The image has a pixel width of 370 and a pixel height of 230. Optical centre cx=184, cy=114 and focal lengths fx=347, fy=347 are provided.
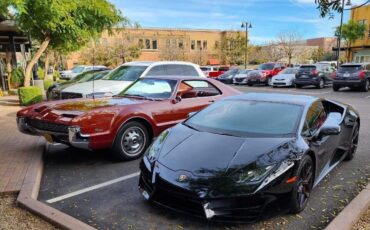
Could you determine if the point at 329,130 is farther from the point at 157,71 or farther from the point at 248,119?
the point at 157,71

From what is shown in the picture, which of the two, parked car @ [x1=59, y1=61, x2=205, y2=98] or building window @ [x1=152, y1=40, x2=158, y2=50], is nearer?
parked car @ [x1=59, y1=61, x2=205, y2=98]

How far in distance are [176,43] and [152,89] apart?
161ft

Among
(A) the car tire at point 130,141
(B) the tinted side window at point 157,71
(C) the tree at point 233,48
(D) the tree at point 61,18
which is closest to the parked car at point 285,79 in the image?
(D) the tree at point 61,18

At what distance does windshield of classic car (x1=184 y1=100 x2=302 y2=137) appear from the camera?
4246 mm

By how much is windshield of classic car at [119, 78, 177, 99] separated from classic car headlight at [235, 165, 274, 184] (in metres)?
3.45

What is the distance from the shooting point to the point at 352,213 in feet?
12.5

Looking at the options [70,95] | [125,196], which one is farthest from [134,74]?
[125,196]

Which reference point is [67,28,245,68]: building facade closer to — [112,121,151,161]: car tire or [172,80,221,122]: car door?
[172,80,221,122]: car door

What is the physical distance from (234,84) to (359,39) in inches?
848

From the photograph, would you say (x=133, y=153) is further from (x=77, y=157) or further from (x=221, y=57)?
(x=221, y=57)

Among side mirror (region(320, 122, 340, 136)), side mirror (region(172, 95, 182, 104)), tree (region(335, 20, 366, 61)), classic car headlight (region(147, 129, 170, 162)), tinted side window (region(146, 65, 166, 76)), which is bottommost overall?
classic car headlight (region(147, 129, 170, 162))

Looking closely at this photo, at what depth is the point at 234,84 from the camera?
29.6 metres

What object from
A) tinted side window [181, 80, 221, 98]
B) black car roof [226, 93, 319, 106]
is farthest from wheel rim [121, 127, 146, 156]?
black car roof [226, 93, 319, 106]

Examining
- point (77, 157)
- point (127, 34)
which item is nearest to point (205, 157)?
point (77, 157)
